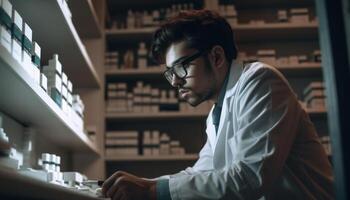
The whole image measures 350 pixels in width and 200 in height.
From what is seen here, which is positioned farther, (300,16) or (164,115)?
(300,16)

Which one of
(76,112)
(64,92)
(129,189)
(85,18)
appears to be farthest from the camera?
(85,18)

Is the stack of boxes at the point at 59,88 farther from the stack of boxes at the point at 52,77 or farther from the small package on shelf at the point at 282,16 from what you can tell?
the small package on shelf at the point at 282,16

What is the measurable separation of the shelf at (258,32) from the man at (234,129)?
1639 millimetres

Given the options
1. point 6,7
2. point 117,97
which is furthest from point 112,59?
point 6,7

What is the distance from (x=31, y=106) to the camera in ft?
6.04

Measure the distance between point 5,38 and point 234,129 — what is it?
72cm

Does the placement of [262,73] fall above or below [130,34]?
below

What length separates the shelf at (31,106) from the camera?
55.1 inches

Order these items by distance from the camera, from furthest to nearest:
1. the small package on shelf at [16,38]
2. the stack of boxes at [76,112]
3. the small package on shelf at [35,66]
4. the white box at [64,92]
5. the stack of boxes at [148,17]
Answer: the stack of boxes at [148,17]
the stack of boxes at [76,112]
the white box at [64,92]
the small package on shelf at [35,66]
the small package on shelf at [16,38]

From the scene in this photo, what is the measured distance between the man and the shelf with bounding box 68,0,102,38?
1.09m

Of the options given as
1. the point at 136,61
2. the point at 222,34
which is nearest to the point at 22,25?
the point at 222,34

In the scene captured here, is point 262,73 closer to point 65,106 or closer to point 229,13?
point 65,106

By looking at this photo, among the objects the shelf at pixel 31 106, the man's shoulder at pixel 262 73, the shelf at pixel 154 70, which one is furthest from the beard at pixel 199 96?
the shelf at pixel 154 70

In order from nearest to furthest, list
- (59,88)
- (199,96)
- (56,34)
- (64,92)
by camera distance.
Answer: (199,96), (59,88), (64,92), (56,34)
